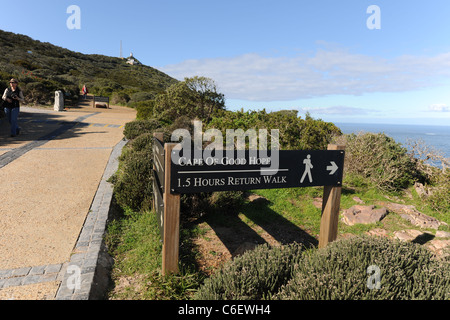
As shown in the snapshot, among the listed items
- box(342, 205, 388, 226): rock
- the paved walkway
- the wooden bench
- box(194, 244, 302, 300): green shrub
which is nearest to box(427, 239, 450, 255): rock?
box(342, 205, 388, 226): rock

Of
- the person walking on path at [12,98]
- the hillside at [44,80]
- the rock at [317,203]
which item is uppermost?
the hillside at [44,80]

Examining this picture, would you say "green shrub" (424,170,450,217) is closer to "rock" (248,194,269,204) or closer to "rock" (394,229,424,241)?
"rock" (394,229,424,241)

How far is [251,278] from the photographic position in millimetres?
2352

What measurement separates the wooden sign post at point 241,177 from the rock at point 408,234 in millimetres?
2221

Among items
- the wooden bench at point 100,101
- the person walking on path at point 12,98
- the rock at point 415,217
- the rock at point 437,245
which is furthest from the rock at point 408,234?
the wooden bench at point 100,101

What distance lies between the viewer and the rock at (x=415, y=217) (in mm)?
5312

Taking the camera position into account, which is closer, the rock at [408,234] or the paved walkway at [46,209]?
the paved walkway at [46,209]

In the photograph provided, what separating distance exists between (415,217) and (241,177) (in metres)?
4.74

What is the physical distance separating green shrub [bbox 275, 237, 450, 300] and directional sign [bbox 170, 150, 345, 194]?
851 millimetres

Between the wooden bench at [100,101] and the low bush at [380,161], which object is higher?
the wooden bench at [100,101]

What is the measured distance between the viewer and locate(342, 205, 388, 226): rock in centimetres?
531

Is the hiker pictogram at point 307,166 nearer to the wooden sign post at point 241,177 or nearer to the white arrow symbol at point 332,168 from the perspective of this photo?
the wooden sign post at point 241,177

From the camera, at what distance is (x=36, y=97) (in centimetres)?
1900

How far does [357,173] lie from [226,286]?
6754 mm
